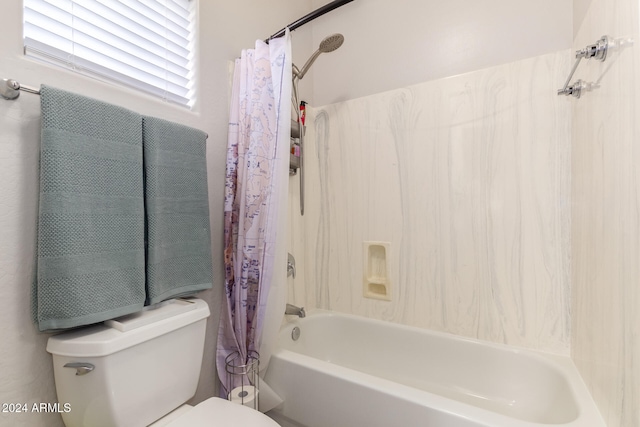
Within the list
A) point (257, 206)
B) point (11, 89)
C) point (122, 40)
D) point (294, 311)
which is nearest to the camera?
point (11, 89)

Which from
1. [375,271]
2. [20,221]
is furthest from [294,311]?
[20,221]

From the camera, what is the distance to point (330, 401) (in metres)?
1.18

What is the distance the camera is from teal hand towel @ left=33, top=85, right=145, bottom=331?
0.78 metres

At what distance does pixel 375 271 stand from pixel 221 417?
3.89ft

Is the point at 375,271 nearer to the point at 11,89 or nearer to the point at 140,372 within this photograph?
the point at 140,372

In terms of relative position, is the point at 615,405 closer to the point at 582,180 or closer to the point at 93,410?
the point at 582,180

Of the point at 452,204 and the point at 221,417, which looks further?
the point at 452,204

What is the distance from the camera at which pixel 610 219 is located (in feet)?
3.09

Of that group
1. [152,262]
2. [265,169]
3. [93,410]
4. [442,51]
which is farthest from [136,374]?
[442,51]

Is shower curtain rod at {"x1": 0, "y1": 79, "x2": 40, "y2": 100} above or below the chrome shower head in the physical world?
below

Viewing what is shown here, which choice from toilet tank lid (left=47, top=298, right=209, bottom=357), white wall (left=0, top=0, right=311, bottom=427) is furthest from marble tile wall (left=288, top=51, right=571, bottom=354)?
white wall (left=0, top=0, right=311, bottom=427)

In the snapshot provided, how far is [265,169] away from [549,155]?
1.37m

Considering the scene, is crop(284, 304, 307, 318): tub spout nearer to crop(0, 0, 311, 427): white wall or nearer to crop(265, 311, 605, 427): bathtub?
crop(265, 311, 605, 427): bathtub

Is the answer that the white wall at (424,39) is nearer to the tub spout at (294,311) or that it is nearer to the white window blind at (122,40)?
the white window blind at (122,40)
